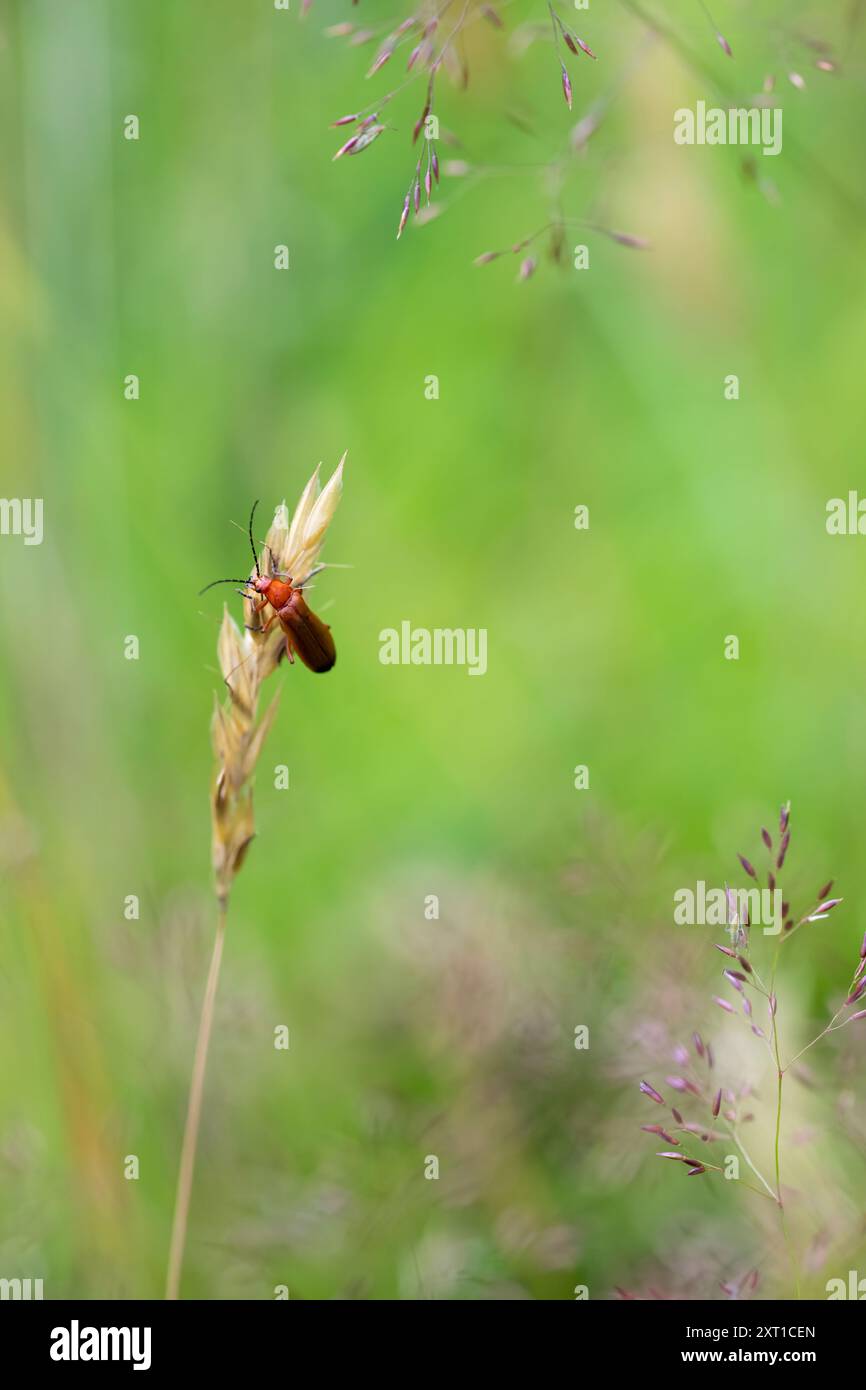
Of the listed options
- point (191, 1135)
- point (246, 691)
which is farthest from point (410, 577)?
point (191, 1135)

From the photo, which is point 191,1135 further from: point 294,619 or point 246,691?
point 294,619

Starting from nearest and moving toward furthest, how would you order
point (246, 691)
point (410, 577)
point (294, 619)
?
point (246, 691) < point (294, 619) < point (410, 577)

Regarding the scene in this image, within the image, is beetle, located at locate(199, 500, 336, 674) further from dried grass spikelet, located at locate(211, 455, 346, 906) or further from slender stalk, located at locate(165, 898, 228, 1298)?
slender stalk, located at locate(165, 898, 228, 1298)

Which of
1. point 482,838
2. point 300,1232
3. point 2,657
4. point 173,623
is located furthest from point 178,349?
point 300,1232

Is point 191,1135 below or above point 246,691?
below

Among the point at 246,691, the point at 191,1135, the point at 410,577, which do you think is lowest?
the point at 191,1135

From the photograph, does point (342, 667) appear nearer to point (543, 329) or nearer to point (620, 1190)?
point (543, 329)
